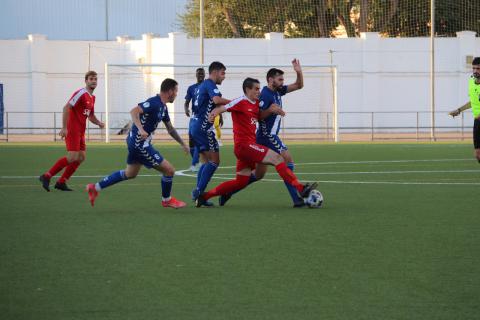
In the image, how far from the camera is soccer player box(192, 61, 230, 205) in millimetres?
12344

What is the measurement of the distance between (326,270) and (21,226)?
4090mm

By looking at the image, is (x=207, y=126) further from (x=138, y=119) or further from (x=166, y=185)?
(x=138, y=119)

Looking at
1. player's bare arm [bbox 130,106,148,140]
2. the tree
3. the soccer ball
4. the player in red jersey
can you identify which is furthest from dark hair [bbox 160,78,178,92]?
the tree

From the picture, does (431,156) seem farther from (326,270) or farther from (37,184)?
(326,270)

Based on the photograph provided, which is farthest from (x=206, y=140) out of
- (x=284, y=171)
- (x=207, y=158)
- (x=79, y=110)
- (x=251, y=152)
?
(x=79, y=110)

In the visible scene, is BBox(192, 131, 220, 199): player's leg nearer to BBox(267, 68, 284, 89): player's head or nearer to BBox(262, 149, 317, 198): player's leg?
BBox(262, 149, 317, 198): player's leg

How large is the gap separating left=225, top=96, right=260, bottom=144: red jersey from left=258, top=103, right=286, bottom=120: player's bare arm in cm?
17

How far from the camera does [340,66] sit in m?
48.3

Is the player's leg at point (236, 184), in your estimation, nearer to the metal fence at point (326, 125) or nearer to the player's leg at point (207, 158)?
the player's leg at point (207, 158)

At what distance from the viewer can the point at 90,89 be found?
15.0 m

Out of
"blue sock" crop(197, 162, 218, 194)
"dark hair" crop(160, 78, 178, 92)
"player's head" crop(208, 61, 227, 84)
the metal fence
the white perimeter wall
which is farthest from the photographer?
the white perimeter wall

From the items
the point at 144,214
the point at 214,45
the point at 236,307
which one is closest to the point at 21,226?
the point at 144,214

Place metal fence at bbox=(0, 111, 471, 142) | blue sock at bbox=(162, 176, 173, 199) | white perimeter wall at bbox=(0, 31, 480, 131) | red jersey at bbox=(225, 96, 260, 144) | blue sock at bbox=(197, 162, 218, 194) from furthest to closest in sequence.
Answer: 1. white perimeter wall at bbox=(0, 31, 480, 131)
2. metal fence at bbox=(0, 111, 471, 142)
3. blue sock at bbox=(197, 162, 218, 194)
4. blue sock at bbox=(162, 176, 173, 199)
5. red jersey at bbox=(225, 96, 260, 144)

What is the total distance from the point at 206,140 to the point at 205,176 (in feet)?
2.65
